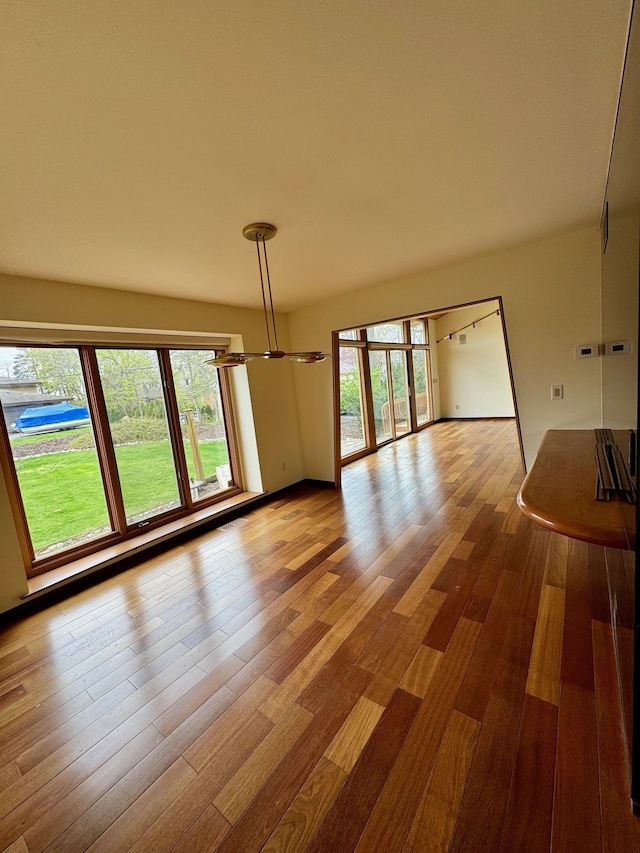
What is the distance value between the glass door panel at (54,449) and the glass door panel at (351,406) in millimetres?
3825

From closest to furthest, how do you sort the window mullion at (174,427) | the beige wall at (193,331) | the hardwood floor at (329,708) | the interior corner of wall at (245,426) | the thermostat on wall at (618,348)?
1. the hardwood floor at (329,708)
2. the thermostat on wall at (618,348)
3. the beige wall at (193,331)
4. the window mullion at (174,427)
5. the interior corner of wall at (245,426)

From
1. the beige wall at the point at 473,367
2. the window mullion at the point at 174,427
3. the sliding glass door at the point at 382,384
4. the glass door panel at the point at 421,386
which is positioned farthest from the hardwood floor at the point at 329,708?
the beige wall at the point at 473,367

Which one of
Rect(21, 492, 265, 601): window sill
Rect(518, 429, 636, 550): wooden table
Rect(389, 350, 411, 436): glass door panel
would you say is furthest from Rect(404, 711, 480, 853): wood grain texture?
Rect(389, 350, 411, 436): glass door panel

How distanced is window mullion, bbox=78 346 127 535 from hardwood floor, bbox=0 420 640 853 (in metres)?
0.70

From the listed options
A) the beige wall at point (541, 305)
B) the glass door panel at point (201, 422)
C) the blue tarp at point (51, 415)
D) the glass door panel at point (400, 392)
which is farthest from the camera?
the glass door panel at point (400, 392)

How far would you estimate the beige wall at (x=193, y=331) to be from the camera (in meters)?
2.48

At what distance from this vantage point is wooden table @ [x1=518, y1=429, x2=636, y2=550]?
101 cm

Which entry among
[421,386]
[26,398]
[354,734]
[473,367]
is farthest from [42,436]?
[473,367]

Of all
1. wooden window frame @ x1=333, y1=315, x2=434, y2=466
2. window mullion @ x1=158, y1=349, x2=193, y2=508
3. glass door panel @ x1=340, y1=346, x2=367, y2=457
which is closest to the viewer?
window mullion @ x1=158, y1=349, x2=193, y2=508

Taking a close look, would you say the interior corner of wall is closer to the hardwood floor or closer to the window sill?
the window sill

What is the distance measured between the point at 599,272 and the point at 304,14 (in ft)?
10.0

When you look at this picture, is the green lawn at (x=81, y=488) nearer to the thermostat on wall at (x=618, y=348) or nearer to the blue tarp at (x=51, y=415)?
the blue tarp at (x=51, y=415)

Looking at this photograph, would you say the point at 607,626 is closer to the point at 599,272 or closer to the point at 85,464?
the point at 599,272

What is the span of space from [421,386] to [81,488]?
7459 mm
